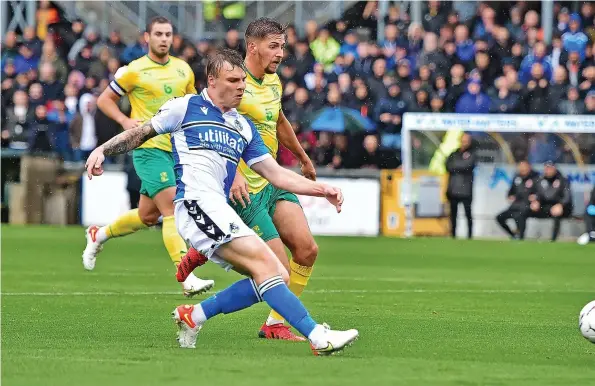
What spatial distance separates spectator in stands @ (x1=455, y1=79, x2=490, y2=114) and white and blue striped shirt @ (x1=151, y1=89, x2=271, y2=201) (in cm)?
1761

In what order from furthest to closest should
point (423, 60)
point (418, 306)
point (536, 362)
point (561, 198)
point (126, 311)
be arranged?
1. point (423, 60)
2. point (561, 198)
3. point (418, 306)
4. point (126, 311)
5. point (536, 362)

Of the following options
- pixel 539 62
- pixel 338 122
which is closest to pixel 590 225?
pixel 539 62

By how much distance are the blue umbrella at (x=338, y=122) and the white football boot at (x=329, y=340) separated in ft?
57.2

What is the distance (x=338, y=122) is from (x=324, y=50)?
8.71ft

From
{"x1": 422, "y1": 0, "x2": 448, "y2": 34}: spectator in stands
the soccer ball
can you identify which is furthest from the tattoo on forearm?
{"x1": 422, "y1": 0, "x2": 448, "y2": 34}: spectator in stands

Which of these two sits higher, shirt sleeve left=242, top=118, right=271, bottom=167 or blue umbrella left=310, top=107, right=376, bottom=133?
shirt sleeve left=242, top=118, right=271, bottom=167

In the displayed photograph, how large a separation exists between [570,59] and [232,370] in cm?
1957

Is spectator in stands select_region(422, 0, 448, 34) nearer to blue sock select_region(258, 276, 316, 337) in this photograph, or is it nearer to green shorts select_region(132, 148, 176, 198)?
green shorts select_region(132, 148, 176, 198)

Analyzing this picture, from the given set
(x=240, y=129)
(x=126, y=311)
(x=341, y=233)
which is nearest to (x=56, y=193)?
(x=341, y=233)

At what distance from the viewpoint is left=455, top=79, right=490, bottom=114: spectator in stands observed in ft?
83.7

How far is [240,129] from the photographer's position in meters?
8.36

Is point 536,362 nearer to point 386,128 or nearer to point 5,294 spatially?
point 5,294

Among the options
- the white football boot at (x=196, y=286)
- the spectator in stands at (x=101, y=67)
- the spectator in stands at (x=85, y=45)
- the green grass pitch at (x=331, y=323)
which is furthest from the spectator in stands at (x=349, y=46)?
the white football boot at (x=196, y=286)

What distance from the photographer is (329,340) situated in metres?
7.79
